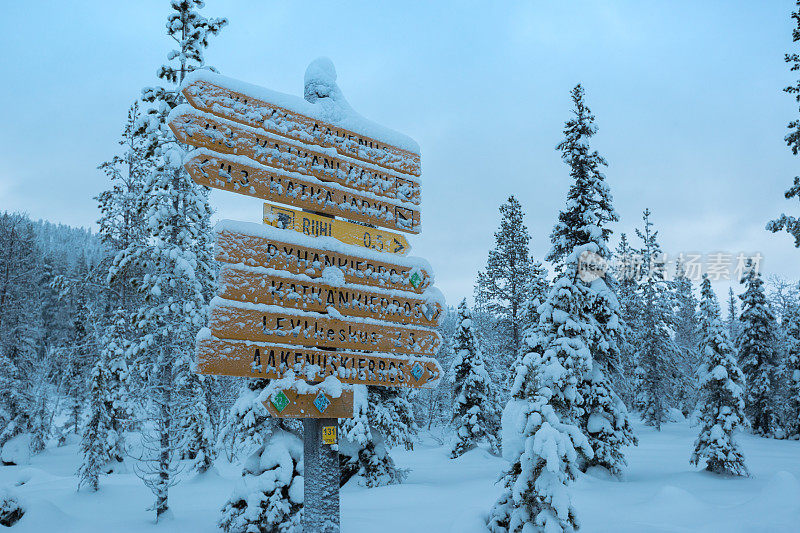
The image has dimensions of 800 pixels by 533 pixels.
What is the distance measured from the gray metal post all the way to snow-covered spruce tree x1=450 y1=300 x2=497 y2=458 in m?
20.9

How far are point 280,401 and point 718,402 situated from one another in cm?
2147

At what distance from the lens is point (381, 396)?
704 inches

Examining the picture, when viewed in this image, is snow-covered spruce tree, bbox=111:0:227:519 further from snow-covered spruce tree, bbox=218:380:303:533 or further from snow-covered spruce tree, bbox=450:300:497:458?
snow-covered spruce tree, bbox=450:300:497:458

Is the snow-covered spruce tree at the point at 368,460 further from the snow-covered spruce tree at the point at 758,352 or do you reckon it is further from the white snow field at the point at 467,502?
the snow-covered spruce tree at the point at 758,352

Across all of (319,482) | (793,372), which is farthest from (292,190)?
(793,372)

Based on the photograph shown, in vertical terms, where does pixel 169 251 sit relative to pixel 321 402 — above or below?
above

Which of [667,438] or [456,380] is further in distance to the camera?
[667,438]

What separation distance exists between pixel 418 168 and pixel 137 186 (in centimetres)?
1561

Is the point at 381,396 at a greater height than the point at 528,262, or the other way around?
the point at 528,262

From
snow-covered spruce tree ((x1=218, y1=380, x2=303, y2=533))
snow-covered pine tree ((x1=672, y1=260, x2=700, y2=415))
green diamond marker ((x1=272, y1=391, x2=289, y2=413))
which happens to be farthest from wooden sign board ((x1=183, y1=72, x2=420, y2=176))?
snow-covered pine tree ((x1=672, y1=260, x2=700, y2=415))

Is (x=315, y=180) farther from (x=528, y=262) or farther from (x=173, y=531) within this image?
(x=528, y=262)

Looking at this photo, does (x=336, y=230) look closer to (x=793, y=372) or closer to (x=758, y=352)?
(x=793, y=372)

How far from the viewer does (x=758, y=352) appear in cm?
3425

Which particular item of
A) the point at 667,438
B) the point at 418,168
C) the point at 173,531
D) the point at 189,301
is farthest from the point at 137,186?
the point at 667,438
